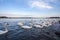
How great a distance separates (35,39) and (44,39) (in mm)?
399

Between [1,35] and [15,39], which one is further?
[1,35]

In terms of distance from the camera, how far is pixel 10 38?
4.91 metres

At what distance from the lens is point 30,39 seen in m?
4.84

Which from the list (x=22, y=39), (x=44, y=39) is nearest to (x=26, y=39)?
(x=22, y=39)

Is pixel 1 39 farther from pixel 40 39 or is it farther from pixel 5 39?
pixel 40 39

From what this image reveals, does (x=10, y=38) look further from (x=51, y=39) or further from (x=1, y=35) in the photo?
(x=51, y=39)

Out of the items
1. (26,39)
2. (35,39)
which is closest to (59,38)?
(35,39)

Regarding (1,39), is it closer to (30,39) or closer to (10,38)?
(10,38)

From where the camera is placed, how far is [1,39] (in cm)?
463

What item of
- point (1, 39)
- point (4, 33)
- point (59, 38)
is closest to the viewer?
point (1, 39)

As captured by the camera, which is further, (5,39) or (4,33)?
(4,33)

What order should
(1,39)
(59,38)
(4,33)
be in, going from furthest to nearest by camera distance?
(4,33) → (59,38) → (1,39)

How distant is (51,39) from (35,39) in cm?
71

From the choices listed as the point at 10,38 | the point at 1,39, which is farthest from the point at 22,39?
the point at 1,39
